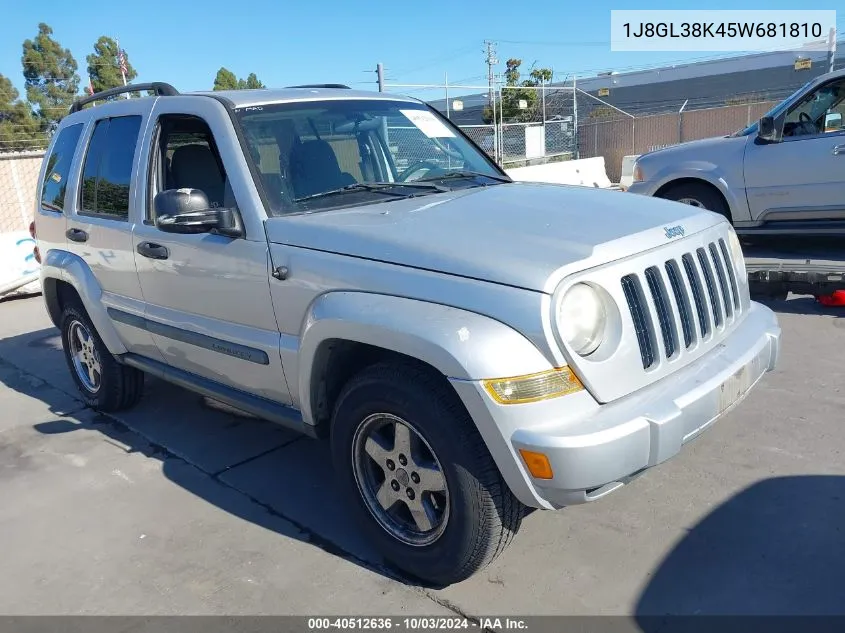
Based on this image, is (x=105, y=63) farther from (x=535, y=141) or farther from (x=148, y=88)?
(x=148, y=88)

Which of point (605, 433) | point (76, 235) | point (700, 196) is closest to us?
point (605, 433)

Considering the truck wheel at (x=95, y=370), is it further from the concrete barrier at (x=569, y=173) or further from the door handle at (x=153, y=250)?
the concrete barrier at (x=569, y=173)

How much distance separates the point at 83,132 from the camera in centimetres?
479

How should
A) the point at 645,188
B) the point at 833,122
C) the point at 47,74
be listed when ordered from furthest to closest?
the point at 47,74
the point at 645,188
the point at 833,122

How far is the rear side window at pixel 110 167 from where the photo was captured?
13.9ft

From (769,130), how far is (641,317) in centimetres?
491

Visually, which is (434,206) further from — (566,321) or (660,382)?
(660,382)

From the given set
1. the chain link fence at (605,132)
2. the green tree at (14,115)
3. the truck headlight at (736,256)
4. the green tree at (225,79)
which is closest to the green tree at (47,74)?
the green tree at (14,115)

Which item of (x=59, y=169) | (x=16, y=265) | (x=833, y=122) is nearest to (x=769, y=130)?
(x=833, y=122)

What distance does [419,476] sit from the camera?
2.81 meters

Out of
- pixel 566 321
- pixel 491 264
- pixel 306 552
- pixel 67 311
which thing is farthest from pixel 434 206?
pixel 67 311

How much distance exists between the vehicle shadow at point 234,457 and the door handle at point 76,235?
1294mm

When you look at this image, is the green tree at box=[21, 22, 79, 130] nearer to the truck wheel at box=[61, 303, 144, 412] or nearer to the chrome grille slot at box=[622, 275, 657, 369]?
the truck wheel at box=[61, 303, 144, 412]

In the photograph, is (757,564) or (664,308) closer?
(664,308)
